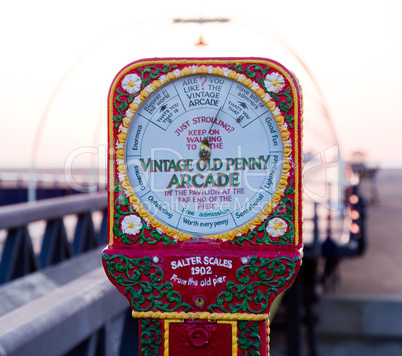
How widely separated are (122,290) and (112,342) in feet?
2.24

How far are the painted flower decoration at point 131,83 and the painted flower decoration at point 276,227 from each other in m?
0.72

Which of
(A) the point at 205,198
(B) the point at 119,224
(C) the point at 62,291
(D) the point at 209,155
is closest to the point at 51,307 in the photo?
(C) the point at 62,291

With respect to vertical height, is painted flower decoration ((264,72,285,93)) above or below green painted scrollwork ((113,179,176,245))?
above

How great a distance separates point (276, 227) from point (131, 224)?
55 cm

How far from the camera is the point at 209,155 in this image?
2479 mm

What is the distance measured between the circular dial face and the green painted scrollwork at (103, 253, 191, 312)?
0.19m

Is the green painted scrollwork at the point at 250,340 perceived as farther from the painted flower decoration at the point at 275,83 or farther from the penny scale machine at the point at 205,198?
the painted flower decoration at the point at 275,83

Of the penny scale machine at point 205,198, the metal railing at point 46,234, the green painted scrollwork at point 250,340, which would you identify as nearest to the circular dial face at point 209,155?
the penny scale machine at point 205,198

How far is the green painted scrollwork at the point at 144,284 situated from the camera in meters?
2.50

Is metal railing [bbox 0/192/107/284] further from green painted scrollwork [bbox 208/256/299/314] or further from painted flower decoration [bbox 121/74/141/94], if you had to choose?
green painted scrollwork [bbox 208/256/299/314]

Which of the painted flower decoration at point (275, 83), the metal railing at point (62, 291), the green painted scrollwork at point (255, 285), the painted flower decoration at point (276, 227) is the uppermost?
the painted flower decoration at point (275, 83)

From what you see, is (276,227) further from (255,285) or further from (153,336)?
(153,336)

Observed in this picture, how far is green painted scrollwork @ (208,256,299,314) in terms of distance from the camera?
245cm

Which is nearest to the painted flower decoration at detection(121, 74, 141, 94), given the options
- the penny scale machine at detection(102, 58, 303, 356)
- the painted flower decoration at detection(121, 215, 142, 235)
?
the penny scale machine at detection(102, 58, 303, 356)
